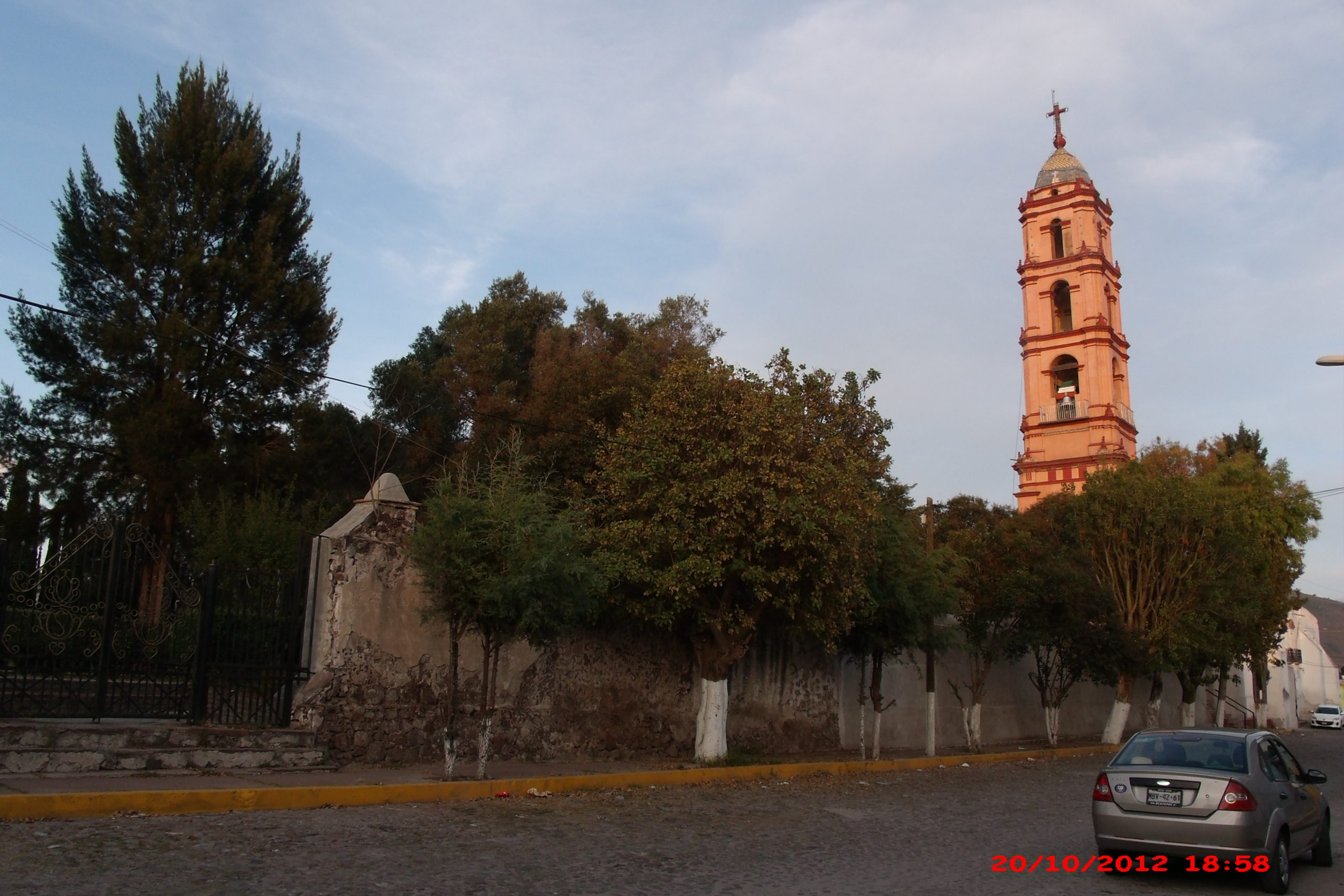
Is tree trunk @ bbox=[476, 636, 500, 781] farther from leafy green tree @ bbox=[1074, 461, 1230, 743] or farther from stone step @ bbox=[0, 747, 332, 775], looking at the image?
leafy green tree @ bbox=[1074, 461, 1230, 743]

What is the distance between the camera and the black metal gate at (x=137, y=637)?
39.1ft

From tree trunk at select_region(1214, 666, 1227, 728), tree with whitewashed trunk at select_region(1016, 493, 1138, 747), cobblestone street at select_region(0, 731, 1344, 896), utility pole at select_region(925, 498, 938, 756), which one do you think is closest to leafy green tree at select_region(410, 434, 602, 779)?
cobblestone street at select_region(0, 731, 1344, 896)

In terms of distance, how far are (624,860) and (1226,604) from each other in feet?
81.3

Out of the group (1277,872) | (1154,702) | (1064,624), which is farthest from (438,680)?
(1154,702)

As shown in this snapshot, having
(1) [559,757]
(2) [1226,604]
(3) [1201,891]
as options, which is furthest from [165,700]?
(2) [1226,604]

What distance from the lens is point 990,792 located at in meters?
16.1

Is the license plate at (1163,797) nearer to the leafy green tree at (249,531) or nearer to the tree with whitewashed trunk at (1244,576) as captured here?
the leafy green tree at (249,531)

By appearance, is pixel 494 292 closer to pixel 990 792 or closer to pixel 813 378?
pixel 813 378

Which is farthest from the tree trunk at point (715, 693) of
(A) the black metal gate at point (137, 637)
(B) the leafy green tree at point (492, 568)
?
(A) the black metal gate at point (137, 637)

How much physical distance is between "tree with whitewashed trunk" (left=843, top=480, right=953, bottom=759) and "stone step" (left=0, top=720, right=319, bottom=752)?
34.0ft

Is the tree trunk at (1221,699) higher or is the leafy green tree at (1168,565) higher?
the leafy green tree at (1168,565)

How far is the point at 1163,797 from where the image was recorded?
839 cm

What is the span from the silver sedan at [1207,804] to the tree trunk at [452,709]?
7.75 metres
